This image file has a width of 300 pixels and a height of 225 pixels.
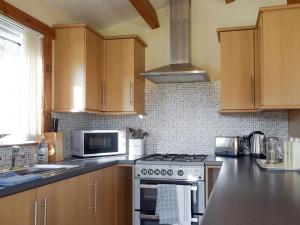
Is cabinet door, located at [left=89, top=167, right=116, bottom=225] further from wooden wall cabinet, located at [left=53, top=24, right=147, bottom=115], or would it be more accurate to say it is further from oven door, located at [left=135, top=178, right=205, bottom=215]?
wooden wall cabinet, located at [left=53, top=24, right=147, bottom=115]

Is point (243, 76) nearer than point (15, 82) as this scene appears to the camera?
No

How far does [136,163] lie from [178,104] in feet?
3.04

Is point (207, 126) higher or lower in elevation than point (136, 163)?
higher

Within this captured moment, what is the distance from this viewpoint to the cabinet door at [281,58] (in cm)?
253

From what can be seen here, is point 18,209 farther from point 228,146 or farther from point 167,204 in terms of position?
point 228,146

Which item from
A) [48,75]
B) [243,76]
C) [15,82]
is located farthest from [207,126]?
[15,82]

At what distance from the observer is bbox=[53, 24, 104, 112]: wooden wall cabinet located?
9.65 ft

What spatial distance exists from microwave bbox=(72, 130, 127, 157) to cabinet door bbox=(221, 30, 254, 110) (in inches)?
44.3

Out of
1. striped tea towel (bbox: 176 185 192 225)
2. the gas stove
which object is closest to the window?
the gas stove

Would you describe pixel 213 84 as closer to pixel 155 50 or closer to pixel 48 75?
pixel 155 50

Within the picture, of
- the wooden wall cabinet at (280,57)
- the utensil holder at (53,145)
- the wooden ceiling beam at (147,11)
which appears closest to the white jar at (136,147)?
the utensil holder at (53,145)

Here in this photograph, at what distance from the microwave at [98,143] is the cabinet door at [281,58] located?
153 centimetres

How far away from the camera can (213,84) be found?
349 centimetres

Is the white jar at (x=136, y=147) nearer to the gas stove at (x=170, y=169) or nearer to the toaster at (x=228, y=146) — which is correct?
the gas stove at (x=170, y=169)
